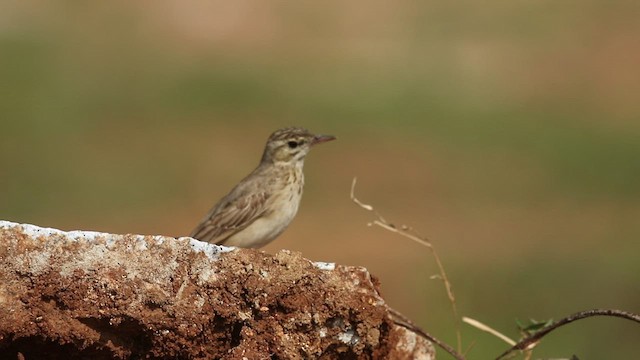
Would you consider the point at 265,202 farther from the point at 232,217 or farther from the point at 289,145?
the point at 289,145

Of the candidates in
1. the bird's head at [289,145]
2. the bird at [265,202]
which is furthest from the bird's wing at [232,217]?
the bird's head at [289,145]

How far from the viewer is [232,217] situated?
990cm

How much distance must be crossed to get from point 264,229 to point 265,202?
0.17 meters

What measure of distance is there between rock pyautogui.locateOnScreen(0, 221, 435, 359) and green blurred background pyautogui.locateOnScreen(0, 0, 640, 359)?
198 inches

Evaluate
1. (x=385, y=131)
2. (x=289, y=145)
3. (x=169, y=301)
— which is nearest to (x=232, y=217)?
(x=289, y=145)

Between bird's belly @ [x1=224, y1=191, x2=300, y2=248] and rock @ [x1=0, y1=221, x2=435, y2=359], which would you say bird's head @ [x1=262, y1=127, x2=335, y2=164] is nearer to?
bird's belly @ [x1=224, y1=191, x2=300, y2=248]

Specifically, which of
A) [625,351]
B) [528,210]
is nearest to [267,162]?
[625,351]

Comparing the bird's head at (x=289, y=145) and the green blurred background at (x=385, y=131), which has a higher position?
the green blurred background at (x=385, y=131)

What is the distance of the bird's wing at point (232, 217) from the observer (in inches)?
388

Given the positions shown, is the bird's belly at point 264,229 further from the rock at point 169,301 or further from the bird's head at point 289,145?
the rock at point 169,301

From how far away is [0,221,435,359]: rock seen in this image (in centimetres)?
469

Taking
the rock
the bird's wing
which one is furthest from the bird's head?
the rock

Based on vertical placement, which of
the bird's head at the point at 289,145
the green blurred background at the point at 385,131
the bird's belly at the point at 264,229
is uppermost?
the green blurred background at the point at 385,131

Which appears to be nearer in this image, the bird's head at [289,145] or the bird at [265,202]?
the bird at [265,202]
